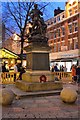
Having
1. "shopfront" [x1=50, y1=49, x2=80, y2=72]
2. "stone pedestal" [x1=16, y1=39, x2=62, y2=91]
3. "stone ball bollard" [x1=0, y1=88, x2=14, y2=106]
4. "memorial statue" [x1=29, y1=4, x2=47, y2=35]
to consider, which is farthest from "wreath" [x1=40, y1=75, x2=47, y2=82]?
"shopfront" [x1=50, y1=49, x2=80, y2=72]

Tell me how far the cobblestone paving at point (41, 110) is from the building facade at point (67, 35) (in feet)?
107

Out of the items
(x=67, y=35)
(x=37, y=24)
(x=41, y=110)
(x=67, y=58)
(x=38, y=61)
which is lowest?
(x=41, y=110)

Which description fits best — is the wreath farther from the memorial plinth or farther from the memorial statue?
the memorial statue

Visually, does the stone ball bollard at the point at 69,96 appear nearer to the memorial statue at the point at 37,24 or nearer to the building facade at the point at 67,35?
the memorial statue at the point at 37,24

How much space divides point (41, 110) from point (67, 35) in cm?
4040

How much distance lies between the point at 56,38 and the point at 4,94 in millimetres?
44108

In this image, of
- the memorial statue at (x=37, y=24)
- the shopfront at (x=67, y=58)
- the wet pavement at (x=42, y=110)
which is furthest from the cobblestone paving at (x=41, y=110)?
the shopfront at (x=67, y=58)

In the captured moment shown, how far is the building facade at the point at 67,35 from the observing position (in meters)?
44.9

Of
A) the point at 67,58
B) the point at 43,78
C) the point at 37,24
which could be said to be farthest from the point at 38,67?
the point at 67,58

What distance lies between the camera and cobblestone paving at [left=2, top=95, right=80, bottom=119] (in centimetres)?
825

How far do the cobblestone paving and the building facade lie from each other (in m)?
32.5

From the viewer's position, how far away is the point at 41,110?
909cm

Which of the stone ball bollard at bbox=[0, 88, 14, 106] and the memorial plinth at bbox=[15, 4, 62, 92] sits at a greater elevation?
A: the memorial plinth at bbox=[15, 4, 62, 92]

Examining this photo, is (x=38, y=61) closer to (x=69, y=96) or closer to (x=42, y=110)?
(x=69, y=96)
